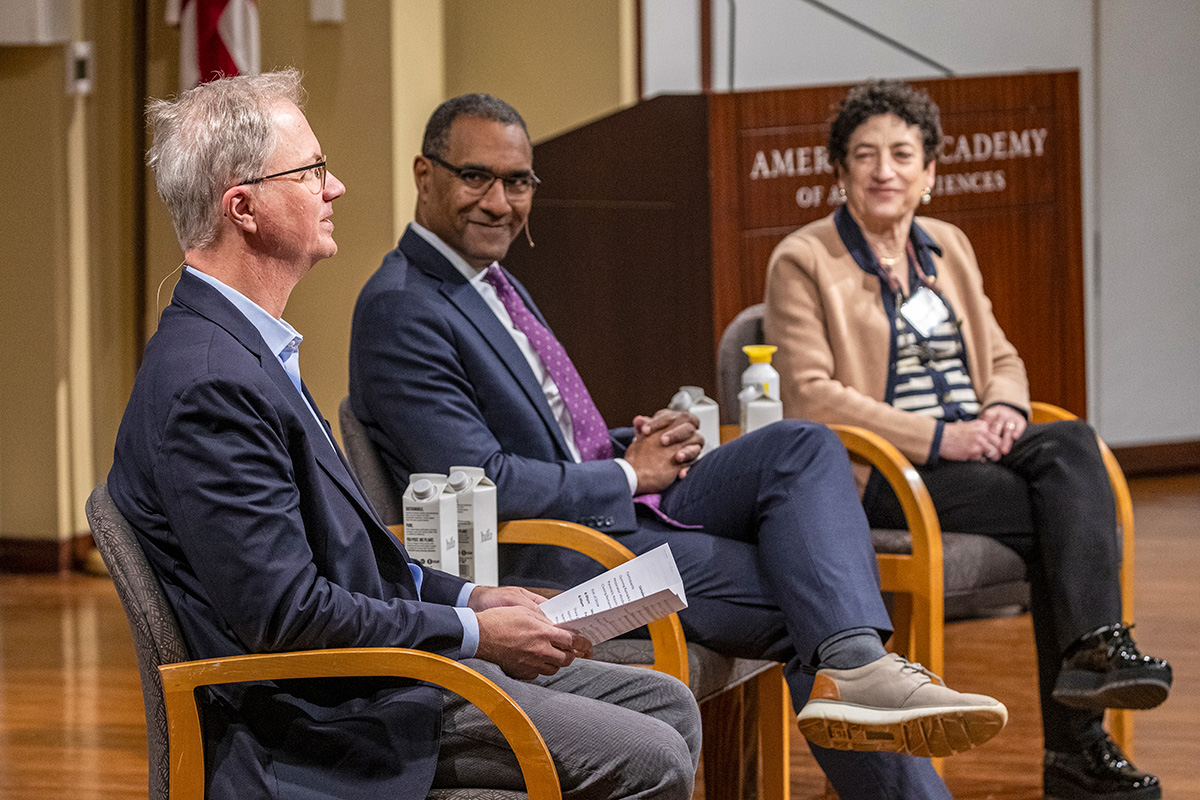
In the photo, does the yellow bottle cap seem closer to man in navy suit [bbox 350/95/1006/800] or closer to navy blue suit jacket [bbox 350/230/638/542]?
man in navy suit [bbox 350/95/1006/800]

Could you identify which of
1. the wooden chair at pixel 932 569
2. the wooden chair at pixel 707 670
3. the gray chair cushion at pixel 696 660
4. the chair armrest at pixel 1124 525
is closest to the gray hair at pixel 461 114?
the wooden chair at pixel 707 670

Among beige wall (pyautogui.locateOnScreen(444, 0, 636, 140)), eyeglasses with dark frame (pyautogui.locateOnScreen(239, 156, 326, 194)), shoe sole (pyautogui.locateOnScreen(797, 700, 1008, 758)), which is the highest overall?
beige wall (pyautogui.locateOnScreen(444, 0, 636, 140))

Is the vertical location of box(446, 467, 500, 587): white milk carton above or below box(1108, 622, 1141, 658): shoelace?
above

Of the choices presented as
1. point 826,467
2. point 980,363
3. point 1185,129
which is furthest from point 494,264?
point 1185,129

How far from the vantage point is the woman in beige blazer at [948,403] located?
8.54 feet

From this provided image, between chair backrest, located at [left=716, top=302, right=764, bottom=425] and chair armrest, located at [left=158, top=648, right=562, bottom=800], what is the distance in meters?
1.55

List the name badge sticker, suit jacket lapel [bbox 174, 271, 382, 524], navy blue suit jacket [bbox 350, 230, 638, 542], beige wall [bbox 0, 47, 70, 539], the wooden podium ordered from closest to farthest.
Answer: suit jacket lapel [bbox 174, 271, 382, 524], navy blue suit jacket [bbox 350, 230, 638, 542], the name badge sticker, the wooden podium, beige wall [bbox 0, 47, 70, 539]

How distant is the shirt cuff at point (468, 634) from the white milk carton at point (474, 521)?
47 centimetres

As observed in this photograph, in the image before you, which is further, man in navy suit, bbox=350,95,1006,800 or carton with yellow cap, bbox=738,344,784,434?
carton with yellow cap, bbox=738,344,784,434

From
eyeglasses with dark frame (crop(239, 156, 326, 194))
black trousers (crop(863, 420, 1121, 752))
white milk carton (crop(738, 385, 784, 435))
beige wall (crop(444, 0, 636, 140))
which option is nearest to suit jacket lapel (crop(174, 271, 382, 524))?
eyeglasses with dark frame (crop(239, 156, 326, 194))

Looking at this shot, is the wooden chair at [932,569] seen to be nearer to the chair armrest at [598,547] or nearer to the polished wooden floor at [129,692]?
the polished wooden floor at [129,692]

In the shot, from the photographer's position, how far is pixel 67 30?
4656 millimetres

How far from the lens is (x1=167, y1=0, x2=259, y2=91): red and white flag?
14.9 ft

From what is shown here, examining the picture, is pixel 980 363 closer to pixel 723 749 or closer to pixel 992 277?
pixel 723 749
